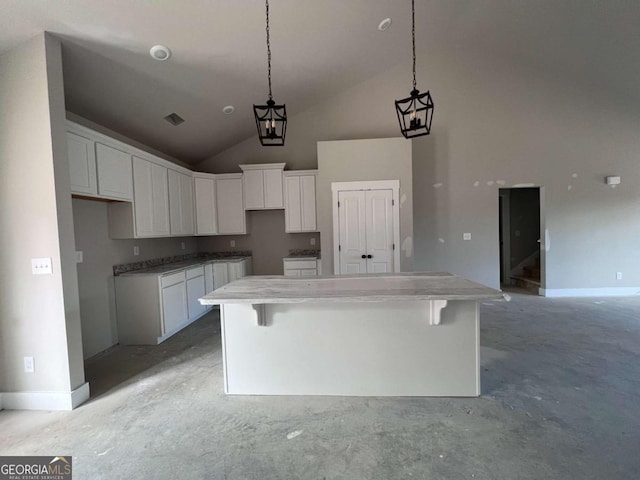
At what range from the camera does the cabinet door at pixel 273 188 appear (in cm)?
514

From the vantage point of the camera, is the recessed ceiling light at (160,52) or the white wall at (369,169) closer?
the recessed ceiling light at (160,52)

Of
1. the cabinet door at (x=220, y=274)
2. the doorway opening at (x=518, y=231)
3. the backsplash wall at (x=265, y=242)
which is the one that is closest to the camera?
the cabinet door at (x=220, y=274)

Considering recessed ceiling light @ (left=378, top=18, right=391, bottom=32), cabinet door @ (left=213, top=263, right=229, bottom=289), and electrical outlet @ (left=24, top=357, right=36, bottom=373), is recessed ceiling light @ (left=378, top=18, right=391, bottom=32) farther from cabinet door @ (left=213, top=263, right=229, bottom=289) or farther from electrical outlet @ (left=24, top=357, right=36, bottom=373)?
electrical outlet @ (left=24, top=357, right=36, bottom=373)

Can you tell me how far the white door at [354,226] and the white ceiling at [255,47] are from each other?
1.90 m

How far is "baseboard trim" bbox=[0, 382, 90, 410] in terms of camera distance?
2.26 metres

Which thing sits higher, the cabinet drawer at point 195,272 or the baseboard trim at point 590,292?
the cabinet drawer at point 195,272

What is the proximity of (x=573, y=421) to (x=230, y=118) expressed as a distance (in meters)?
5.14

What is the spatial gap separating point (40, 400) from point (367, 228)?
405cm

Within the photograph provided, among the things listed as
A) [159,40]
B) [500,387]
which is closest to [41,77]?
[159,40]

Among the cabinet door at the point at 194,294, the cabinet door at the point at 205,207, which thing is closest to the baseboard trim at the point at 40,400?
the cabinet door at the point at 194,294

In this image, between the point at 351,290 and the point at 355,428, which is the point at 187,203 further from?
the point at 355,428

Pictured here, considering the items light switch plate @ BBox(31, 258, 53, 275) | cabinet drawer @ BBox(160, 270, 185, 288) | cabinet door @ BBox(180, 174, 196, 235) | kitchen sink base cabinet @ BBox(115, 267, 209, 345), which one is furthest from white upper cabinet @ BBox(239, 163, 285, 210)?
light switch plate @ BBox(31, 258, 53, 275)

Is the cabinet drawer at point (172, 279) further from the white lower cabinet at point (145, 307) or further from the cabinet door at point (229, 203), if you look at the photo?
the cabinet door at point (229, 203)

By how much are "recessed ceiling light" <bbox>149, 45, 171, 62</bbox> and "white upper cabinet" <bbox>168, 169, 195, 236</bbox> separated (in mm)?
1731
